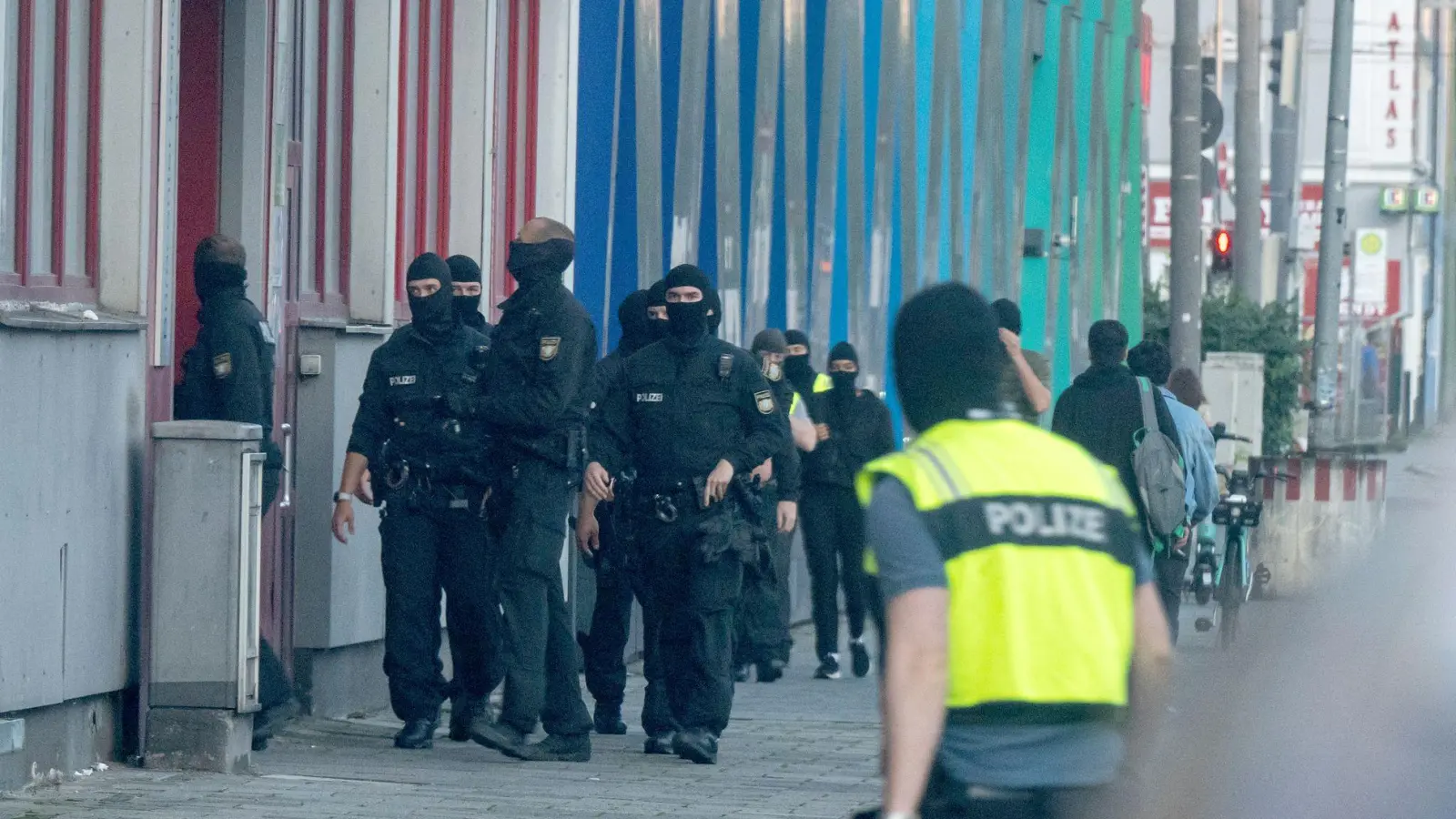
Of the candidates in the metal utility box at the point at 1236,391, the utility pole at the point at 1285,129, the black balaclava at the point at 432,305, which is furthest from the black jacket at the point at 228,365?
the utility pole at the point at 1285,129

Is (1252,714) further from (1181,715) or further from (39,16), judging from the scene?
(39,16)

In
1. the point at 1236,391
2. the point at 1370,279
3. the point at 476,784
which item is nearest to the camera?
the point at 476,784

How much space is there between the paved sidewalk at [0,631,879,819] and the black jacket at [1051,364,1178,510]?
1814mm

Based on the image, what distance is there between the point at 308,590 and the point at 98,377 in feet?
7.71

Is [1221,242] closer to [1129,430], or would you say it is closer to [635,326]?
[1129,430]

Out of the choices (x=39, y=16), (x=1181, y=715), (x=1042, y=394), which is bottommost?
(x=1181, y=715)

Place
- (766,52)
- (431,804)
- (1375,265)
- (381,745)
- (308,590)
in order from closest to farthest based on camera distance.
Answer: (431,804), (381,745), (308,590), (766,52), (1375,265)

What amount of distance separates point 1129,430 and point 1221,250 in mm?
14159

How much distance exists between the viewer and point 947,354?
4.51 metres

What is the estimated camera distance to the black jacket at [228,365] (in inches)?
386

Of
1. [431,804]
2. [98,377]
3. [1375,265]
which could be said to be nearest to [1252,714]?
[431,804]

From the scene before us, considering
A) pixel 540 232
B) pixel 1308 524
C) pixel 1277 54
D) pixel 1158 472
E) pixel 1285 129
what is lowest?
pixel 1308 524

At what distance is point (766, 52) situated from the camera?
17891mm

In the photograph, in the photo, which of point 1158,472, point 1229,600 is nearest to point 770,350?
point 1158,472
